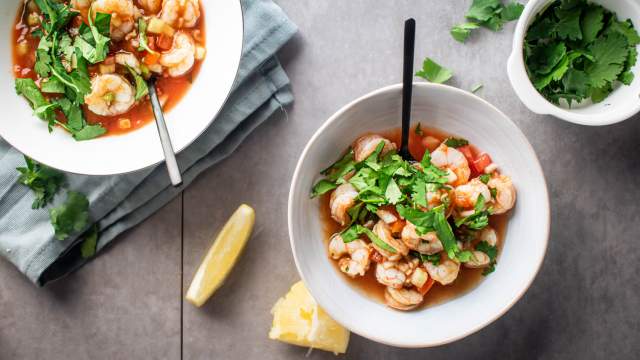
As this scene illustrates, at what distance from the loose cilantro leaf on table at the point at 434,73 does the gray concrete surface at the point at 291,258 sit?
5 cm

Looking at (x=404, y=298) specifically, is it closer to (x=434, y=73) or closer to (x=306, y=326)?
(x=306, y=326)

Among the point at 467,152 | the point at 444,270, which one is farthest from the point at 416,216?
the point at 467,152

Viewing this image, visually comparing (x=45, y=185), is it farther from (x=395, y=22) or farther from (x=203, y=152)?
(x=395, y=22)

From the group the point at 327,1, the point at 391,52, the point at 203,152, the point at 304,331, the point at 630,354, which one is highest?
the point at 327,1

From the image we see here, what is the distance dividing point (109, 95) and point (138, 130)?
142 mm

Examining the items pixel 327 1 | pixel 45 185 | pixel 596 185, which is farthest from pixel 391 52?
pixel 45 185

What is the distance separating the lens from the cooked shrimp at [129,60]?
1746mm

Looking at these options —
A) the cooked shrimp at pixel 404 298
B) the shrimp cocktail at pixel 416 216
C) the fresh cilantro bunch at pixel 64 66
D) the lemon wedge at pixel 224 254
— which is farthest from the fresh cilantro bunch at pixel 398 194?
the fresh cilantro bunch at pixel 64 66

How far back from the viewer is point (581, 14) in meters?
1.79

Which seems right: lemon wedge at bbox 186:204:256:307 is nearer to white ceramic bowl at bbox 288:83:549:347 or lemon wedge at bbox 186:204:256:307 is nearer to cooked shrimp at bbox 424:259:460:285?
white ceramic bowl at bbox 288:83:549:347

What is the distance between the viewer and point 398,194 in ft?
5.45

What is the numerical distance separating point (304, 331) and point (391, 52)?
0.95 metres

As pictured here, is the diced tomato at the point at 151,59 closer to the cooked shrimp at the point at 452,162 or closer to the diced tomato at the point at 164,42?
the diced tomato at the point at 164,42

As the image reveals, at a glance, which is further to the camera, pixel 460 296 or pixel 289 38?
pixel 289 38
